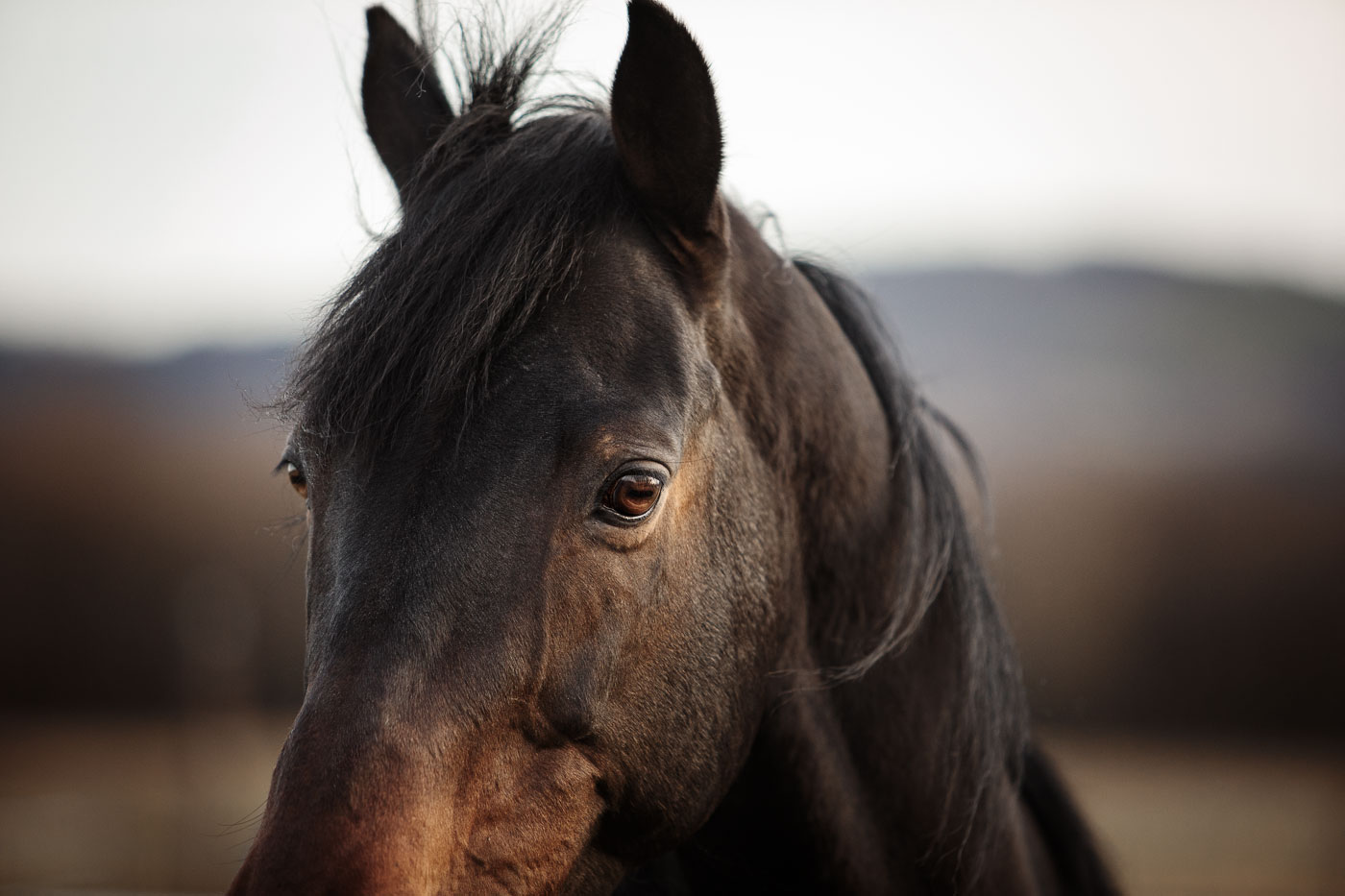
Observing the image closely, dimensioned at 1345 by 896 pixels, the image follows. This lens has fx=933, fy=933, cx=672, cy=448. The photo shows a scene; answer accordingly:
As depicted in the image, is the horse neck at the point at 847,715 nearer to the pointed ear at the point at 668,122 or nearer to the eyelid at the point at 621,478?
the pointed ear at the point at 668,122

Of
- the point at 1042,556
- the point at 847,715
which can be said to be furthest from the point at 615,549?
the point at 1042,556

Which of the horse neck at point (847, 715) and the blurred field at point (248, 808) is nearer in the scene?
the horse neck at point (847, 715)

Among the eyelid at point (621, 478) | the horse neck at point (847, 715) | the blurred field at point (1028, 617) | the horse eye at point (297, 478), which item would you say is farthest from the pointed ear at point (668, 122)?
the blurred field at point (1028, 617)

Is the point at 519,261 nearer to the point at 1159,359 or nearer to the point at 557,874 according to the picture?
the point at 557,874

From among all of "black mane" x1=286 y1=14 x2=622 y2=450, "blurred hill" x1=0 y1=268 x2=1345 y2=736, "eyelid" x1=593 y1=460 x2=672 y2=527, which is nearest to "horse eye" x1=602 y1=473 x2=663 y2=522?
"eyelid" x1=593 y1=460 x2=672 y2=527

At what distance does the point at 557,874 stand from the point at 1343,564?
52.3 feet

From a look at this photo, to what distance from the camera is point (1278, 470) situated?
15547mm

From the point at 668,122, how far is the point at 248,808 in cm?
1029

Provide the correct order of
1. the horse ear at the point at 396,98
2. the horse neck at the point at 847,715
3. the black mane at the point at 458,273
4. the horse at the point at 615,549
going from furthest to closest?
the horse ear at the point at 396,98
the horse neck at the point at 847,715
the black mane at the point at 458,273
the horse at the point at 615,549

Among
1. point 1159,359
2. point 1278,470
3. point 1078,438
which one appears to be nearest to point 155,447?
point 1078,438

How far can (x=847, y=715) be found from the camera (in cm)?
198

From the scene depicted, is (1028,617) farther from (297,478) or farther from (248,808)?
(297,478)

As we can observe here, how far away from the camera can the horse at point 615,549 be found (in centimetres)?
131

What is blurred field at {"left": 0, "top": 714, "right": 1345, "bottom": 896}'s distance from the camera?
8125 mm
